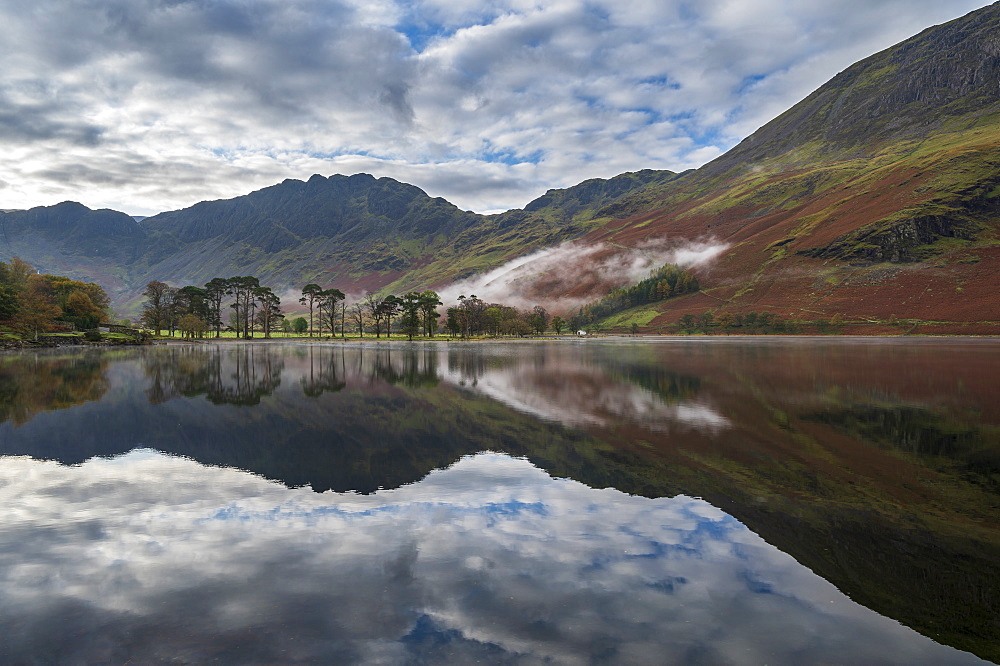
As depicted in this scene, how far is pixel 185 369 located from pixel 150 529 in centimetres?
4515

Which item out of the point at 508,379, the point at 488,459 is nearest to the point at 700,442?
the point at 488,459

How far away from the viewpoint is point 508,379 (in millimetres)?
40969

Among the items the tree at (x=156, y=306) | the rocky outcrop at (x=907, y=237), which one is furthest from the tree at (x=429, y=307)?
the rocky outcrop at (x=907, y=237)

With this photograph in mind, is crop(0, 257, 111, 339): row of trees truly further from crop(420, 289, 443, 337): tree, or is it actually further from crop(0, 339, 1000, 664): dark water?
crop(0, 339, 1000, 664): dark water

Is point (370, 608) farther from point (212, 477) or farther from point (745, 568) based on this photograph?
point (212, 477)

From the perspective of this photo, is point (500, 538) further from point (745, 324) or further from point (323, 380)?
point (745, 324)

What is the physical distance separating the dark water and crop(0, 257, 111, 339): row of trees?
86.8 metres

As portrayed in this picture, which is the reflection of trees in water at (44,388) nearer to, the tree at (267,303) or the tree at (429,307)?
the tree at (267,303)

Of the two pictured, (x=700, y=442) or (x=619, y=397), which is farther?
(x=619, y=397)

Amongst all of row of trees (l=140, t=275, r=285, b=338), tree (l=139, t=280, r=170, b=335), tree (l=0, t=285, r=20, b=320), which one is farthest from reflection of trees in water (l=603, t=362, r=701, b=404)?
tree (l=139, t=280, r=170, b=335)

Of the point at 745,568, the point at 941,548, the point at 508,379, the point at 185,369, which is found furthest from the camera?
the point at 185,369

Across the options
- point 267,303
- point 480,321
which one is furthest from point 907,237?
point 267,303

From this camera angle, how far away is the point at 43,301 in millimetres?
90188

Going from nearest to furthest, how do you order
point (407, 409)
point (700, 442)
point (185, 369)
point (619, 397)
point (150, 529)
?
point (150, 529) → point (700, 442) → point (407, 409) → point (619, 397) → point (185, 369)
